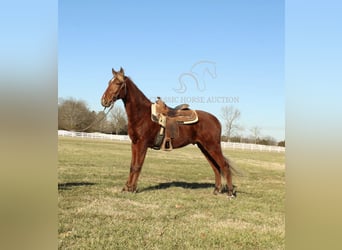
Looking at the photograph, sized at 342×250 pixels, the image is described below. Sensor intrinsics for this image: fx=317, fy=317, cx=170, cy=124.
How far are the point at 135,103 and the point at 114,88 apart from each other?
0.38 meters

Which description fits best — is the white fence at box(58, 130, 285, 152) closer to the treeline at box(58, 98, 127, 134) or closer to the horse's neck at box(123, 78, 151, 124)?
the treeline at box(58, 98, 127, 134)

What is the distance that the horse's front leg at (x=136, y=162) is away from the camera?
4.68 metres

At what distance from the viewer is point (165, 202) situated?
180 inches

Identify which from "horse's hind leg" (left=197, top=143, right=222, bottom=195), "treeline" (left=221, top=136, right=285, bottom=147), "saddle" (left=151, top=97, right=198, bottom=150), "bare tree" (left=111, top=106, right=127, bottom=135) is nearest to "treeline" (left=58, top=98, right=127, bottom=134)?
"bare tree" (left=111, top=106, right=127, bottom=135)

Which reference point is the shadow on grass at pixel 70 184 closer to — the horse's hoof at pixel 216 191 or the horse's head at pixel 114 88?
the horse's head at pixel 114 88

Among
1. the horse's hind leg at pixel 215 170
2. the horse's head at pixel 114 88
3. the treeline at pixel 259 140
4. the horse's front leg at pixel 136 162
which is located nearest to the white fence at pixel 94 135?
the horse's front leg at pixel 136 162

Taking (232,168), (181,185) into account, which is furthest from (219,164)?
(181,185)

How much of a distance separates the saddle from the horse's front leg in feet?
0.70

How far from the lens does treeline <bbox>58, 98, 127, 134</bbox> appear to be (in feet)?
Result: 14.8

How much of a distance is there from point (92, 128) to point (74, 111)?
0.36 m

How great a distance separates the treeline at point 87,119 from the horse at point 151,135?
19 centimetres

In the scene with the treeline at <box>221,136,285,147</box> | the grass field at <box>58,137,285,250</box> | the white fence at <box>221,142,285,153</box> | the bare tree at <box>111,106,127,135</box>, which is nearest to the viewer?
the grass field at <box>58,137,285,250</box>

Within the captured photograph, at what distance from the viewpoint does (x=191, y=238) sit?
3.67 metres
